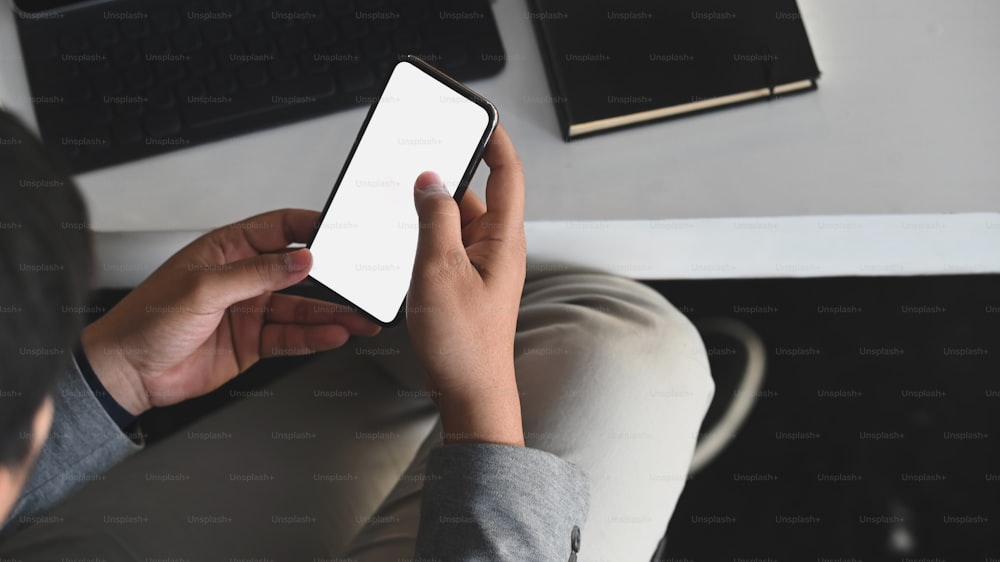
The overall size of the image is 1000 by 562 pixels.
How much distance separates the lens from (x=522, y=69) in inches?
23.6

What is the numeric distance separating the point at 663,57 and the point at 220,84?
0.34 meters

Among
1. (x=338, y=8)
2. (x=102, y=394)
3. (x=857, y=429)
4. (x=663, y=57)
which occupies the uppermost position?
(x=338, y=8)

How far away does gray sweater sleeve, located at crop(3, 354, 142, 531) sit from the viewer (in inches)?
21.9

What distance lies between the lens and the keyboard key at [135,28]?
22.6 inches

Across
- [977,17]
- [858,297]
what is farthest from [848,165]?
[858,297]

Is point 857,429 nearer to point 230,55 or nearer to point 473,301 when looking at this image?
point 473,301

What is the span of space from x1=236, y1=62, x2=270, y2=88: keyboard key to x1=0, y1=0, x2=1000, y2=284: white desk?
1.5 inches

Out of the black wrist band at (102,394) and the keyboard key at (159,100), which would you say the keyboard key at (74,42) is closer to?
the keyboard key at (159,100)

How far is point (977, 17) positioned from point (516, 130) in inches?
15.1

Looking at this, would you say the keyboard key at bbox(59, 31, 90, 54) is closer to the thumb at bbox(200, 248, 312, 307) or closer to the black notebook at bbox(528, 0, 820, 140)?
the thumb at bbox(200, 248, 312, 307)

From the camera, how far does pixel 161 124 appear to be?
564mm

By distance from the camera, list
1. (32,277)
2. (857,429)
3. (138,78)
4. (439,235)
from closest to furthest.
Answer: (32,277) → (439,235) → (138,78) → (857,429)

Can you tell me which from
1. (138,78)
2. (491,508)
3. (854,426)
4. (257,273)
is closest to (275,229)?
(257,273)

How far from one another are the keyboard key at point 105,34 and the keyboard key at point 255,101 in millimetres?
79
